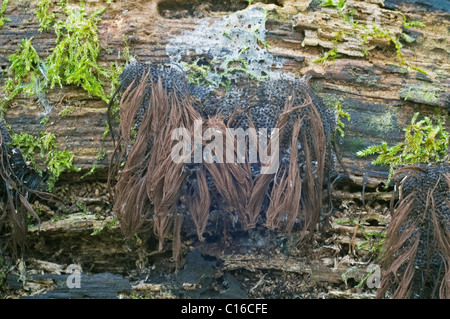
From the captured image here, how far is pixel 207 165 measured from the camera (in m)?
2.67

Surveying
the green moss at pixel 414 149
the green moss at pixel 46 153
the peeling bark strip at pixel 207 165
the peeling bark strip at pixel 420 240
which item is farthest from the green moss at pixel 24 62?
the peeling bark strip at pixel 420 240

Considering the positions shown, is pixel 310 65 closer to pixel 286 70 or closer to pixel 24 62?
pixel 286 70

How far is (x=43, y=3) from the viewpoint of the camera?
3.21 meters

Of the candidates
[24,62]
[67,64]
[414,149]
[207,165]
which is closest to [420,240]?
[414,149]

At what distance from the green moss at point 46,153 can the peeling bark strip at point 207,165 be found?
0.30 m

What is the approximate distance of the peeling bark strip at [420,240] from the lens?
8.19 ft

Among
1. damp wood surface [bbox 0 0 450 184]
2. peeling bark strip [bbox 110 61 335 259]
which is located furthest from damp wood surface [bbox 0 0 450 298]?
peeling bark strip [bbox 110 61 335 259]

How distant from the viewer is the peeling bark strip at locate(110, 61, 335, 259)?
8.71 feet

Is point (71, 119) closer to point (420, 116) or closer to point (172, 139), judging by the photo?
point (172, 139)

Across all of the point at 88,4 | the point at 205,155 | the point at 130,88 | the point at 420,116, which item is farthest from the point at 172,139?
the point at 420,116

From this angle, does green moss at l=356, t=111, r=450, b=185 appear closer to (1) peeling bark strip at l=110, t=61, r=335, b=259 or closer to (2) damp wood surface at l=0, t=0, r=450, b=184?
(2) damp wood surface at l=0, t=0, r=450, b=184

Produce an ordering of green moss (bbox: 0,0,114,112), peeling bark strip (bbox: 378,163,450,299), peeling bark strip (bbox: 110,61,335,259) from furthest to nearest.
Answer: green moss (bbox: 0,0,114,112)
peeling bark strip (bbox: 110,61,335,259)
peeling bark strip (bbox: 378,163,450,299)

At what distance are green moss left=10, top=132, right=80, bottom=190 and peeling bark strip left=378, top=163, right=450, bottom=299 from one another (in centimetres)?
172

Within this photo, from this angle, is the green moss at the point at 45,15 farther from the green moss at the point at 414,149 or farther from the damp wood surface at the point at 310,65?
the green moss at the point at 414,149
